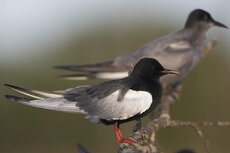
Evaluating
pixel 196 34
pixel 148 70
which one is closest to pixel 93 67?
pixel 196 34

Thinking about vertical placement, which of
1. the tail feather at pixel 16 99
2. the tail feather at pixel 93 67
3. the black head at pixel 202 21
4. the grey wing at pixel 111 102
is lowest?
the grey wing at pixel 111 102

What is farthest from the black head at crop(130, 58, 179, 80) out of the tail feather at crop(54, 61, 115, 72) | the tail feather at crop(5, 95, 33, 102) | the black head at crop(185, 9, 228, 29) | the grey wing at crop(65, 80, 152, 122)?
the black head at crop(185, 9, 228, 29)

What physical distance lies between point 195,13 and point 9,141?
7780 millimetres

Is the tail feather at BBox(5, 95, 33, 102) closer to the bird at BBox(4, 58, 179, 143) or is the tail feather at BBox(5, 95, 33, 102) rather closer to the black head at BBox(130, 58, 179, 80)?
the bird at BBox(4, 58, 179, 143)

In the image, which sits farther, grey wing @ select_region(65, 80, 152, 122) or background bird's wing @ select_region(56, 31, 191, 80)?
background bird's wing @ select_region(56, 31, 191, 80)

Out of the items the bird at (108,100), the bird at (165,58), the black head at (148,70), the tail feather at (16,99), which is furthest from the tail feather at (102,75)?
the tail feather at (16,99)

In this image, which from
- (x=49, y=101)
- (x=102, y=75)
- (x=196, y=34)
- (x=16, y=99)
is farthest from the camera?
(x=196, y=34)

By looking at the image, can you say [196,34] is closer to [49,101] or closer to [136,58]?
[136,58]

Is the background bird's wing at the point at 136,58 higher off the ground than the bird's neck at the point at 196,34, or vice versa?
the bird's neck at the point at 196,34

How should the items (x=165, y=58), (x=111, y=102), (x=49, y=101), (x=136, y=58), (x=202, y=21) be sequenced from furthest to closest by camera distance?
(x=202, y=21) → (x=165, y=58) → (x=136, y=58) → (x=111, y=102) → (x=49, y=101)

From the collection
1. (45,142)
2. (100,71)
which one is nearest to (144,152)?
(100,71)

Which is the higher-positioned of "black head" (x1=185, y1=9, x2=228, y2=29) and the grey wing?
"black head" (x1=185, y1=9, x2=228, y2=29)

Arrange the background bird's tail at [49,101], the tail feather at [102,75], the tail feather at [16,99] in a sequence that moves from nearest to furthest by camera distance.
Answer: the tail feather at [16,99], the background bird's tail at [49,101], the tail feather at [102,75]

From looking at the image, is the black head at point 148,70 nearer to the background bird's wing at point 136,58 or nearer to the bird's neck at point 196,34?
the background bird's wing at point 136,58
